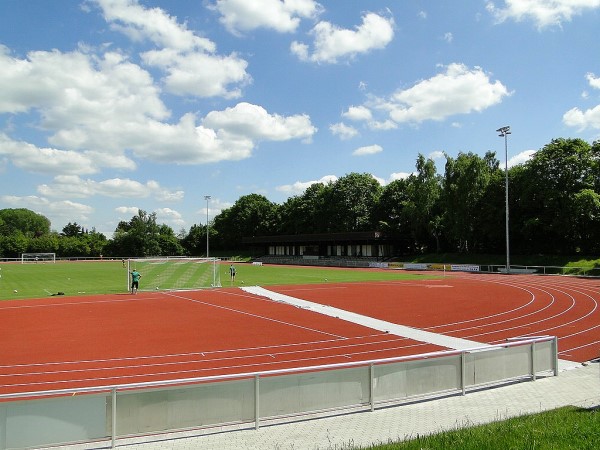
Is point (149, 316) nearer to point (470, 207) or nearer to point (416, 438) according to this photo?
point (416, 438)

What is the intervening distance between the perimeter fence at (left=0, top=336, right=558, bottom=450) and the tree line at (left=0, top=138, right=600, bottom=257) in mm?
51145

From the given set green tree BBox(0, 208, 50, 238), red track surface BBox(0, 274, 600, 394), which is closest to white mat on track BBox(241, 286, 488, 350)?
red track surface BBox(0, 274, 600, 394)

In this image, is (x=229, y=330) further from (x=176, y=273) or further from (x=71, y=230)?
(x=71, y=230)

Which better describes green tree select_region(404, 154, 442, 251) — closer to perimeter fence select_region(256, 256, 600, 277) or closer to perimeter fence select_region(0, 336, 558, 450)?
perimeter fence select_region(256, 256, 600, 277)

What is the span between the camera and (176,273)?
4416cm

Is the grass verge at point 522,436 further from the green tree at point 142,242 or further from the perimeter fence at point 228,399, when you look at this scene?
the green tree at point 142,242

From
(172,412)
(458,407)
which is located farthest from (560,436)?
(172,412)

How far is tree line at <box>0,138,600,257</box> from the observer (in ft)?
184

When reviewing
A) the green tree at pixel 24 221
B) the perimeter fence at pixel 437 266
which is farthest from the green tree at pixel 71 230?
the perimeter fence at pixel 437 266

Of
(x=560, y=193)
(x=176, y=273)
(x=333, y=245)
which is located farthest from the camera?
(x=333, y=245)

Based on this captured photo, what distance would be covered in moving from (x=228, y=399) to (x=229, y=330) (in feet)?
37.6

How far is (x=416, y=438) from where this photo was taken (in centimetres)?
681

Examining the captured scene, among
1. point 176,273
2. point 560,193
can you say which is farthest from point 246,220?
point 560,193

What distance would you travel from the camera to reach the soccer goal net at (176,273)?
38812 millimetres
